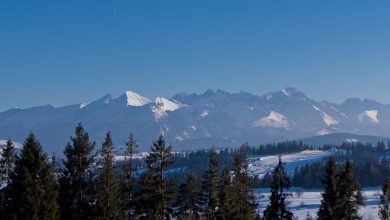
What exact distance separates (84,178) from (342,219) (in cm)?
2898

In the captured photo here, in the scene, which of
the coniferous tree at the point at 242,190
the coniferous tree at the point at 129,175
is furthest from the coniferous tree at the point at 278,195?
the coniferous tree at the point at 129,175

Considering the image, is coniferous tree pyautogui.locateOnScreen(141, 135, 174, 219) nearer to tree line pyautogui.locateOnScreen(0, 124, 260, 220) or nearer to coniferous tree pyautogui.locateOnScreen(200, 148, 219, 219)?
tree line pyautogui.locateOnScreen(0, 124, 260, 220)

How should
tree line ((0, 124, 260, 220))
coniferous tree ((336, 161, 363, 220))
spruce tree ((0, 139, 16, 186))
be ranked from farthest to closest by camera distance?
coniferous tree ((336, 161, 363, 220))
spruce tree ((0, 139, 16, 186))
tree line ((0, 124, 260, 220))

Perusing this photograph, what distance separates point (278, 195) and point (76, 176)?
1071 inches

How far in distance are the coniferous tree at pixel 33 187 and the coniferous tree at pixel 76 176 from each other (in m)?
4.96

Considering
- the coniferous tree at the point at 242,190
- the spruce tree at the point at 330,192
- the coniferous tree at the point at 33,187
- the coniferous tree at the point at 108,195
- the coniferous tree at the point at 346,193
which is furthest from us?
the coniferous tree at the point at 346,193

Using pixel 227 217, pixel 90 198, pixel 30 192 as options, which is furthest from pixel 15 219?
pixel 227 217

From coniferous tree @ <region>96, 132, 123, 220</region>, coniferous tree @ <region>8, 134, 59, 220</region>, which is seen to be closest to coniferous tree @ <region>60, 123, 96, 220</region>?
coniferous tree @ <region>96, 132, 123, 220</region>

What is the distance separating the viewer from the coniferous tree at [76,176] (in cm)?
4606

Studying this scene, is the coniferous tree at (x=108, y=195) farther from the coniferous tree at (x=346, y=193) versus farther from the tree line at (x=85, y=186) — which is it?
the coniferous tree at (x=346, y=193)

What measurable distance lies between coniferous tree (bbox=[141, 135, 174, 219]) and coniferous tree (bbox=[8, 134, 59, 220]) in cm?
847

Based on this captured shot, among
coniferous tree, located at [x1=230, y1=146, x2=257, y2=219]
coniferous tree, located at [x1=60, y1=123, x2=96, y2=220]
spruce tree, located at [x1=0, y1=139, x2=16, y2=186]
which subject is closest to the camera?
coniferous tree, located at [x1=60, y1=123, x2=96, y2=220]

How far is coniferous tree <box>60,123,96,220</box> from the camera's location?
46.1 metres

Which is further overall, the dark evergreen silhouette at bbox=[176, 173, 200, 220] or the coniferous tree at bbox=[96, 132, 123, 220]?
the dark evergreen silhouette at bbox=[176, 173, 200, 220]
